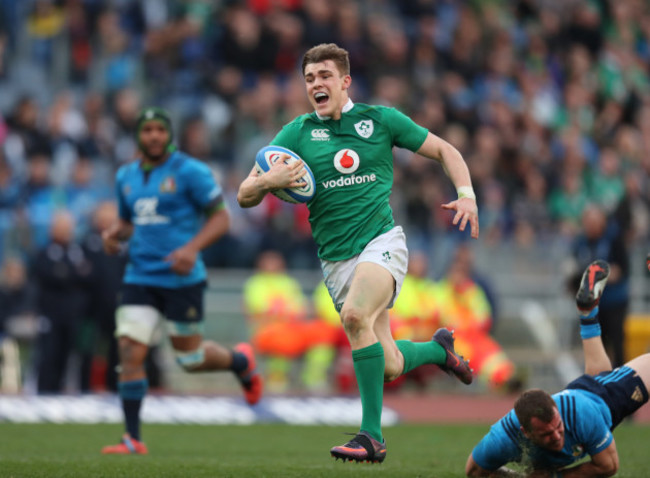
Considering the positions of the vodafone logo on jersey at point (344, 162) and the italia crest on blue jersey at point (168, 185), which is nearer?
the vodafone logo on jersey at point (344, 162)

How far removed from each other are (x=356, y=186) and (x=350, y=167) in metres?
0.13

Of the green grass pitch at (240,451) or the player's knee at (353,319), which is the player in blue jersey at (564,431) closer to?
the green grass pitch at (240,451)

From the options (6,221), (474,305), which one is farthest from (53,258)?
(474,305)

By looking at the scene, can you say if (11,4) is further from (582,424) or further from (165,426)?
(582,424)

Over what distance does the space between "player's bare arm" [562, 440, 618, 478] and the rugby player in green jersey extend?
4.13 feet

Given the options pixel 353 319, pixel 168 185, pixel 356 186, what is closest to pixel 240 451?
pixel 168 185

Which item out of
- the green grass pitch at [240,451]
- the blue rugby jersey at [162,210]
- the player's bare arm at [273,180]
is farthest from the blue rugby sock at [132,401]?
the player's bare arm at [273,180]

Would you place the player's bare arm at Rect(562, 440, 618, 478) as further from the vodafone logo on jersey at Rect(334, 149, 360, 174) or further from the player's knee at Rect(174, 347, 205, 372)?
the player's knee at Rect(174, 347, 205, 372)

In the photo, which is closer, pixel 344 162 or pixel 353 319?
pixel 353 319

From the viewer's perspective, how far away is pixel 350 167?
7.12 m

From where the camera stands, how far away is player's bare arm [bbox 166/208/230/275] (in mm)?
8844

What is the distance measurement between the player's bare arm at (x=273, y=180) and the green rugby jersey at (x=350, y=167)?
0.33 m

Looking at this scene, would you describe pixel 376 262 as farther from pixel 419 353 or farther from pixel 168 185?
pixel 168 185

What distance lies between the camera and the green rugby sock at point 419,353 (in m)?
7.40
